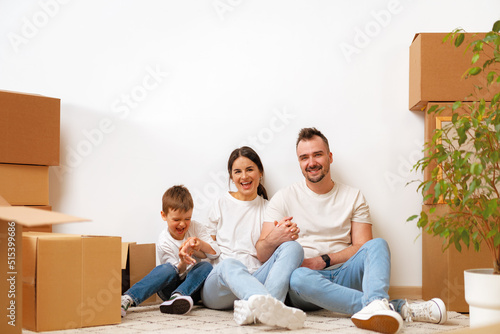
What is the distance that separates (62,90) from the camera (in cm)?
261

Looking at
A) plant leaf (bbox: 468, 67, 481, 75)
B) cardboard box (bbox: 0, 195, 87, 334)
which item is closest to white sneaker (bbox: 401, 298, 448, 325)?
plant leaf (bbox: 468, 67, 481, 75)

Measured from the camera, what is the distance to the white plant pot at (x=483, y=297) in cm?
159

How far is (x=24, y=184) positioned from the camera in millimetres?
2297

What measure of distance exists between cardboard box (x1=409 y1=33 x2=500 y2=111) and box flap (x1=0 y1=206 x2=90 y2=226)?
164cm

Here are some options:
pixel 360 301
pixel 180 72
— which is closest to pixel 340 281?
pixel 360 301

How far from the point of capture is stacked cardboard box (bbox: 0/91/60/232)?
223cm

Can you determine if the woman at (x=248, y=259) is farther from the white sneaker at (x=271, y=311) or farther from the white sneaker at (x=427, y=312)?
the white sneaker at (x=427, y=312)

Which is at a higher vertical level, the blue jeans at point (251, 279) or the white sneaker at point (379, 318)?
the blue jeans at point (251, 279)

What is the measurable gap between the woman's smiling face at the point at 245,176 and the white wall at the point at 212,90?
0.16 m

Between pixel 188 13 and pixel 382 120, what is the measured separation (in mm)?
1116

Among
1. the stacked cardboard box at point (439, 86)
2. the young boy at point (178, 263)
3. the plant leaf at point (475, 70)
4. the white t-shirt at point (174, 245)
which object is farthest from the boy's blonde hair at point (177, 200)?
the plant leaf at point (475, 70)

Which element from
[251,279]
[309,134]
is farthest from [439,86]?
[251,279]

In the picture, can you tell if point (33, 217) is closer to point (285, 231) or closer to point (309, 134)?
point (285, 231)

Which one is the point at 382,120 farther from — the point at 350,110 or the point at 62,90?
the point at 62,90
